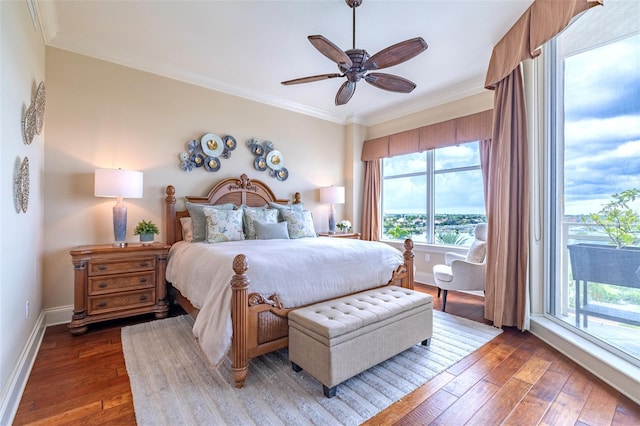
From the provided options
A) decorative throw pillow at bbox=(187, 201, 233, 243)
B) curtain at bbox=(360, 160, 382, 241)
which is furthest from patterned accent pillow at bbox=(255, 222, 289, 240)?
curtain at bbox=(360, 160, 382, 241)

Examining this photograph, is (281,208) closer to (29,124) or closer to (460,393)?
(29,124)

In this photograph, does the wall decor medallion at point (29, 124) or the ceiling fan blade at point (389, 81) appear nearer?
the wall decor medallion at point (29, 124)

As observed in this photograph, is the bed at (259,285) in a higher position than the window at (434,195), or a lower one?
lower

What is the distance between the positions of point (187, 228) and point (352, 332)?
2514mm

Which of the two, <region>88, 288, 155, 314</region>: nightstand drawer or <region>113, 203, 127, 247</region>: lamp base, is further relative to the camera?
<region>113, 203, 127, 247</region>: lamp base

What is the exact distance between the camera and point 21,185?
1976 millimetres

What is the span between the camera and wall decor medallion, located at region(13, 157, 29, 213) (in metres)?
1.87

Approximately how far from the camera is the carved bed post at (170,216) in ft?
11.8

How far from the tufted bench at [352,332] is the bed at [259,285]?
0.47ft

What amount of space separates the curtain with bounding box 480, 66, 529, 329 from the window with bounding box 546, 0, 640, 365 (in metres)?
0.23

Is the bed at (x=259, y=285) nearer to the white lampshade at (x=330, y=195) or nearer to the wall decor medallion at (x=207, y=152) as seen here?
the wall decor medallion at (x=207, y=152)

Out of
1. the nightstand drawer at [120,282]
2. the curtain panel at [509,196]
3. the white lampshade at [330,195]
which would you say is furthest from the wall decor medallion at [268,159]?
the curtain panel at [509,196]

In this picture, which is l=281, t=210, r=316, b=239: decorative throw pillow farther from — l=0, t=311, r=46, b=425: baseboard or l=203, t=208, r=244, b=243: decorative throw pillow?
l=0, t=311, r=46, b=425: baseboard

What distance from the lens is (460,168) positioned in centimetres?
431
